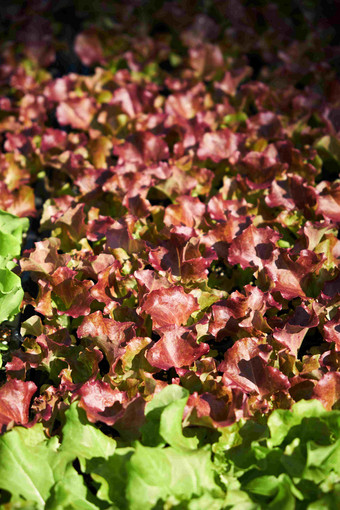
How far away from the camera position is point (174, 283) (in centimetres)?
166

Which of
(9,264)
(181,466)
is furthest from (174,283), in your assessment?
(181,466)

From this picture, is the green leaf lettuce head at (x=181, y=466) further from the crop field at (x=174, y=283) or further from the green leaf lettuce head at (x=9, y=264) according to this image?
the green leaf lettuce head at (x=9, y=264)

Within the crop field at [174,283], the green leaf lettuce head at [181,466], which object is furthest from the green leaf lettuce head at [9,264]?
the green leaf lettuce head at [181,466]

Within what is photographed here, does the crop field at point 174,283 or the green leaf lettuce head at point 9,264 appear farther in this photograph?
the green leaf lettuce head at point 9,264

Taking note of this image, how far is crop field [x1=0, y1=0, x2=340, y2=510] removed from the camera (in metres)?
1.16

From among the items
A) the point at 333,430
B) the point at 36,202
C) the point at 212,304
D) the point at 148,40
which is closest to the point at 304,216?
the point at 212,304

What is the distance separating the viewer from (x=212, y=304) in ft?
5.25

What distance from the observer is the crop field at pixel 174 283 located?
3.80ft

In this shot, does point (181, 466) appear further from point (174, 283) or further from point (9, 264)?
point (9, 264)

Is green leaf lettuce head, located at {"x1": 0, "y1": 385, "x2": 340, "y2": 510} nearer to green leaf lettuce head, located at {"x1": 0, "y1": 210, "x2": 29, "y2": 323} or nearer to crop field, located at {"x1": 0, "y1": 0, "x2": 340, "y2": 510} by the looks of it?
crop field, located at {"x1": 0, "y1": 0, "x2": 340, "y2": 510}

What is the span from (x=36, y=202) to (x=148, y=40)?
1.36 m

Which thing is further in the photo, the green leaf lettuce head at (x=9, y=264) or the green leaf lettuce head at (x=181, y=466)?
the green leaf lettuce head at (x=9, y=264)

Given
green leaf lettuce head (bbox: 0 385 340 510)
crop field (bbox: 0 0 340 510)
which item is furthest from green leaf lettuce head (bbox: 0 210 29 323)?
green leaf lettuce head (bbox: 0 385 340 510)

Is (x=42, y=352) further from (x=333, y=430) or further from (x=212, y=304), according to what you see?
(x=333, y=430)
